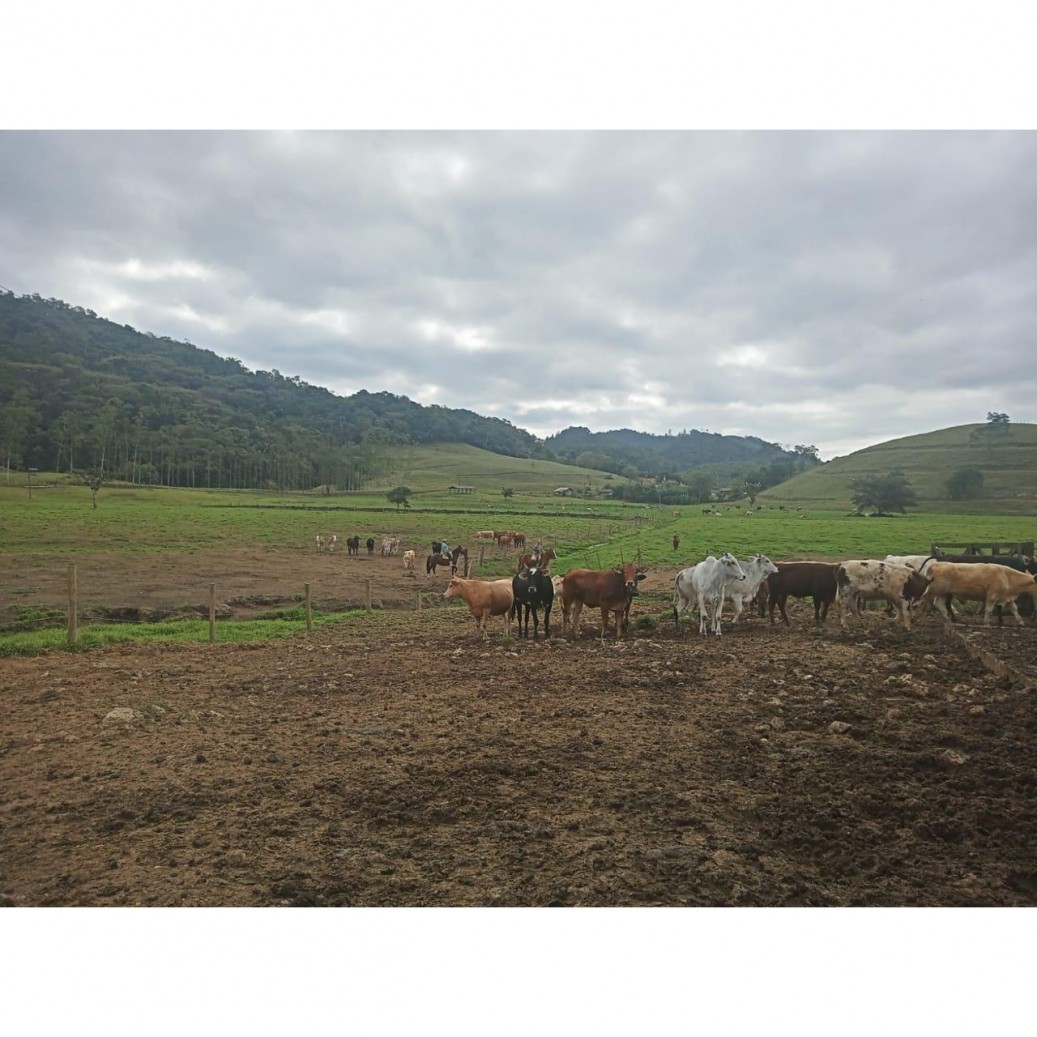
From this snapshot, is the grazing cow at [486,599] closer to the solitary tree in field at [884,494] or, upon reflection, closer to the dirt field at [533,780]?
the dirt field at [533,780]

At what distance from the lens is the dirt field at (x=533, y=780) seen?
3314 millimetres

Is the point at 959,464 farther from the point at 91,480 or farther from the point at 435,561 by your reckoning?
the point at 91,480

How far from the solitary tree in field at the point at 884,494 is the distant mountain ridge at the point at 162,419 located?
23.8m

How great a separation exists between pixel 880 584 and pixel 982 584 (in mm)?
1690

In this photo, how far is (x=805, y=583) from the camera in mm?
12477

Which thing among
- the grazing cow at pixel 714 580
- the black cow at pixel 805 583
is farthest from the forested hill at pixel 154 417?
the black cow at pixel 805 583

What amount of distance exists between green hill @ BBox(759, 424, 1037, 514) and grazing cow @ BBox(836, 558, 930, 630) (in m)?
5.62

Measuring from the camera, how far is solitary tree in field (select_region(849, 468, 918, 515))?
81.3 ft

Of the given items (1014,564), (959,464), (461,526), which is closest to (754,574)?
(1014,564)

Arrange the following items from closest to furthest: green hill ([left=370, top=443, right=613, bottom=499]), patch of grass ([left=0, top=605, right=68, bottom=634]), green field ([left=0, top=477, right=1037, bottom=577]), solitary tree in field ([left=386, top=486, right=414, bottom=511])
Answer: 1. patch of grass ([left=0, top=605, right=68, bottom=634])
2. green field ([left=0, top=477, right=1037, bottom=577])
3. solitary tree in field ([left=386, top=486, right=414, bottom=511])
4. green hill ([left=370, top=443, right=613, bottom=499])

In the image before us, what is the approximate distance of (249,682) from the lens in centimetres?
851

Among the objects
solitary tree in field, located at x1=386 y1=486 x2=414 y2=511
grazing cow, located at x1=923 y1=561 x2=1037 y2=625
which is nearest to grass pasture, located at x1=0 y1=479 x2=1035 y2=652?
grazing cow, located at x1=923 y1=561 x2=1037 y2=625

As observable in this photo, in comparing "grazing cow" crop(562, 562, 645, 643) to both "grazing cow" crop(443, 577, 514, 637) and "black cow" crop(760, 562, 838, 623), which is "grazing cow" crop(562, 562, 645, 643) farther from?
"black cow" crop(760, 562, 838, 623)

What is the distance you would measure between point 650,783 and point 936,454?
26.4 m
